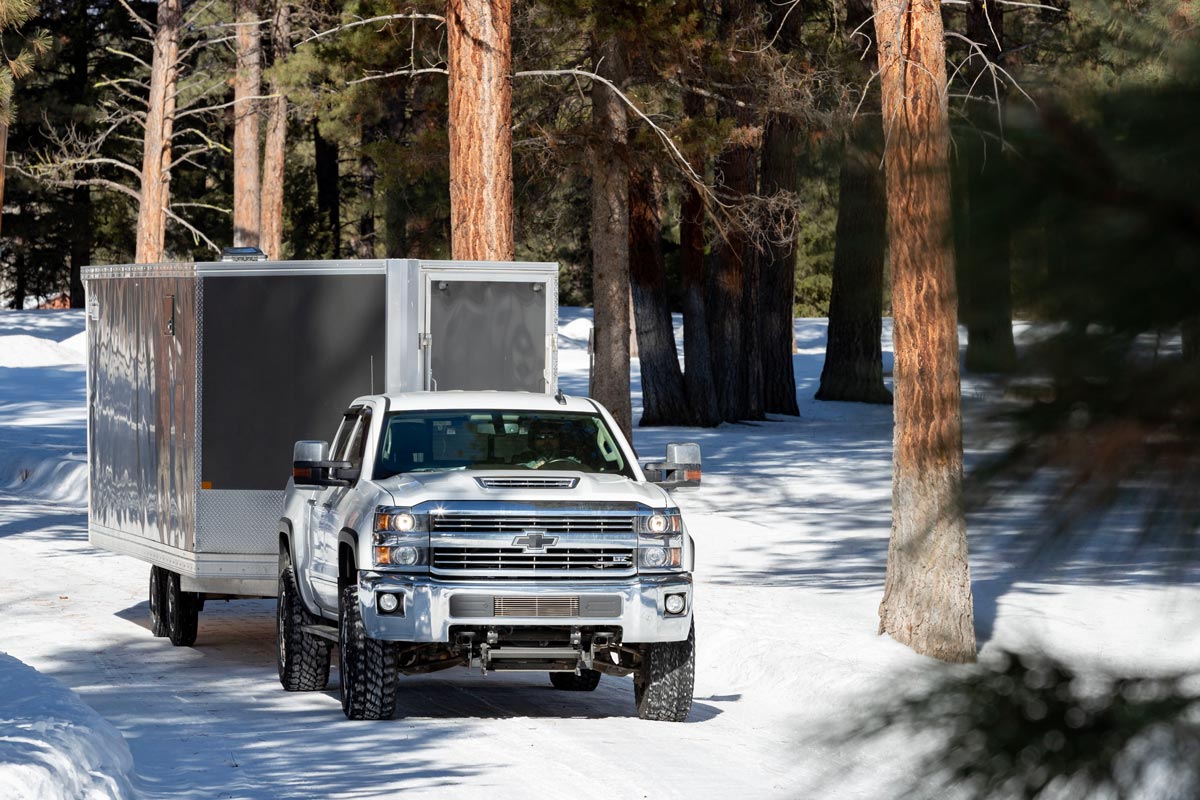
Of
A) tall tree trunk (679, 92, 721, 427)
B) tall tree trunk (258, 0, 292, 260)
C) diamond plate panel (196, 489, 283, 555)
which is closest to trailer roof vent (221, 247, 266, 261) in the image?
diamond plate panel (196, 489, 283, 555)

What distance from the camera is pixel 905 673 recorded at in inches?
79.9

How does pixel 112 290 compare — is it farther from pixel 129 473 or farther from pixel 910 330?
pixel 910 330

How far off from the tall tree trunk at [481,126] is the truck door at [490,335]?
445 cm

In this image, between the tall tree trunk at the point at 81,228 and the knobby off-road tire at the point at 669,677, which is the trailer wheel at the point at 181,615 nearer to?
the knobby off-road tire at the point at 669,677

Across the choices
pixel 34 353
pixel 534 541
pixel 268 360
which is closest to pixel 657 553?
pixel 534 541

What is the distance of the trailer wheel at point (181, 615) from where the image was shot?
13914mm

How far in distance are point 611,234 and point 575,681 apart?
14.4m

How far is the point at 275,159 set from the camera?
1688 inches

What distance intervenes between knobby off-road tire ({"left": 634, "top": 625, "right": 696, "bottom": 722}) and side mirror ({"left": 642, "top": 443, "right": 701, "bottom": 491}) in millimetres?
1083

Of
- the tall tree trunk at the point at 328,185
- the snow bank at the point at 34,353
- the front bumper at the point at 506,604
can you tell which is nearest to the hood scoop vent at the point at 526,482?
the front bumper at the point at 506,604

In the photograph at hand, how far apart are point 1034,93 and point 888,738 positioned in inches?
28.8

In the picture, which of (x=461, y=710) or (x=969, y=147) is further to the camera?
(x=461, y=710)

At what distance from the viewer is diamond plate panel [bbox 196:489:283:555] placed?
13.4 metres

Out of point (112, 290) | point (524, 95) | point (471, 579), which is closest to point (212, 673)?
point (471, 579)
